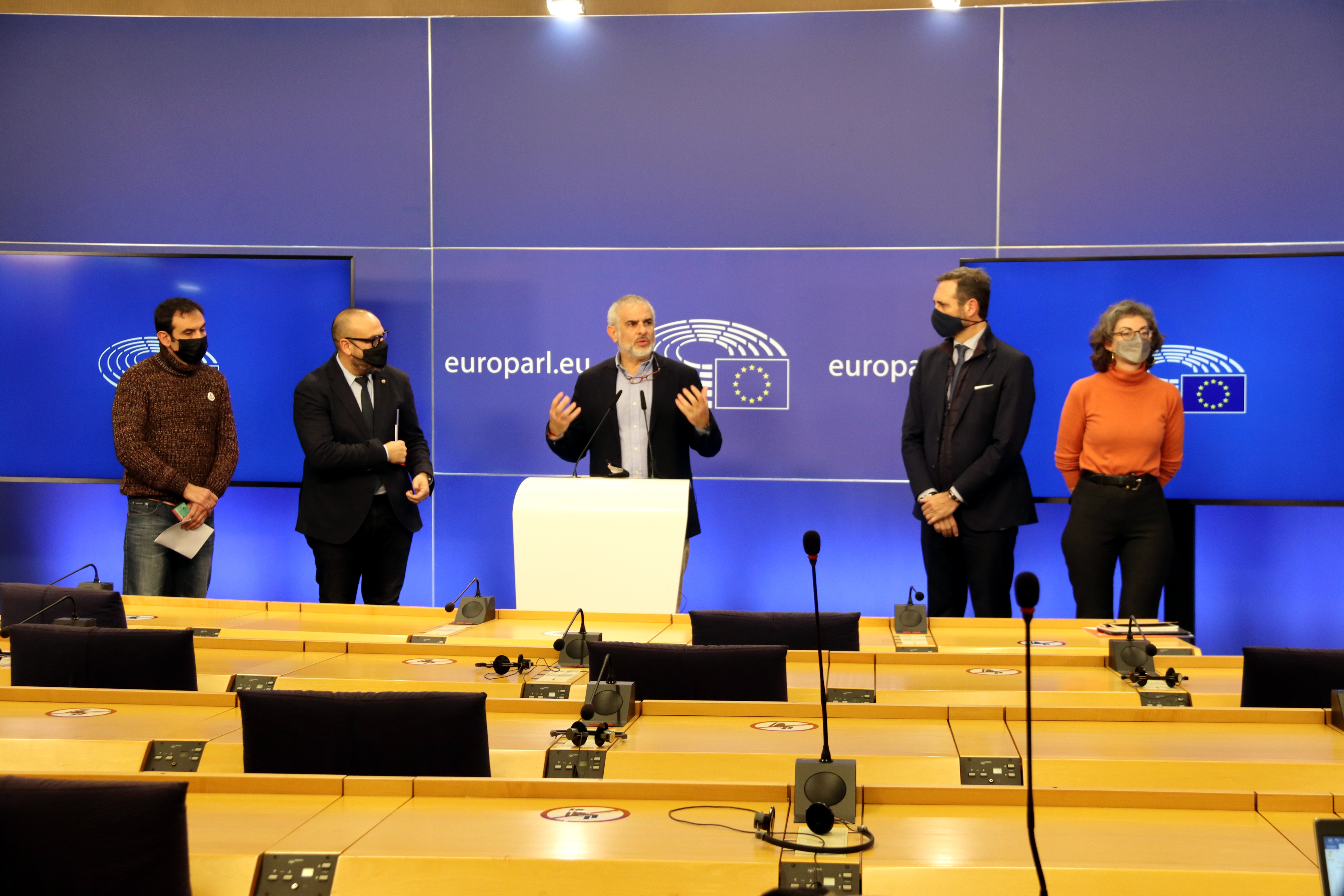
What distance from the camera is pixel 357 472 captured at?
14.5ft

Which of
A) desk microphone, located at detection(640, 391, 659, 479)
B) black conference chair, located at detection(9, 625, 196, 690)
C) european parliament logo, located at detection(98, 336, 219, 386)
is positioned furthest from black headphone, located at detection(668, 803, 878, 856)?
european parliament logo, located at detection(98, 336, 219, 386)

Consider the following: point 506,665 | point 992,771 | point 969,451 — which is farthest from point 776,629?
point 969,451

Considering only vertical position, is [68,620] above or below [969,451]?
below

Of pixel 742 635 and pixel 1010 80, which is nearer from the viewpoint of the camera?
pixel 742 635

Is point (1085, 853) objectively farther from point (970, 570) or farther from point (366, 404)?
point (366, 404)

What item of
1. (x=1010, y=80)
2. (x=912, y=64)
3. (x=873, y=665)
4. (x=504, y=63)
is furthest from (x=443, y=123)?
(x=873, y=665)

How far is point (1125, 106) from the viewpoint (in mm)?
5410

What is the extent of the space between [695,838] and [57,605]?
2.33 m

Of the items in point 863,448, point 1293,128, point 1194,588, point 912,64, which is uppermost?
Result: point 912,64

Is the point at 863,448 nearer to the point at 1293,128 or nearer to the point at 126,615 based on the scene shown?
the point at 1293,128

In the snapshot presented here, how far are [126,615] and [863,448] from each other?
3480 mm

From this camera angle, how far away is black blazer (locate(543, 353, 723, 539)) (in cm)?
426

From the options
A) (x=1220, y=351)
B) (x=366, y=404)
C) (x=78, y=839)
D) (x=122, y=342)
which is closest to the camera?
(x=78, y=839)

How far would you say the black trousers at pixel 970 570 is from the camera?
13.8 ft
